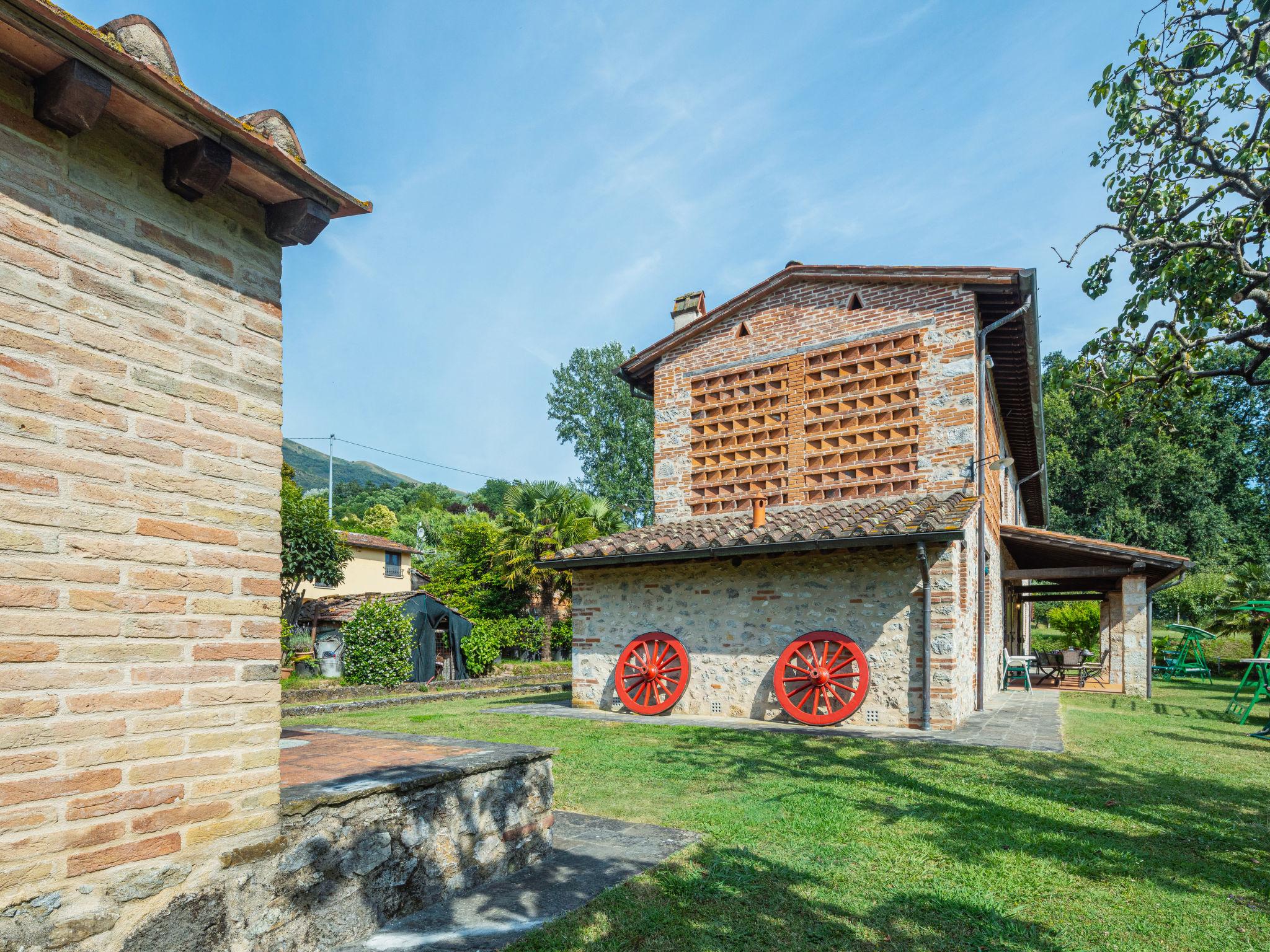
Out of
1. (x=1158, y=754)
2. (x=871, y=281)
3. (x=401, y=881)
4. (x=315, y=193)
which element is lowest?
(x=1158, y=754)

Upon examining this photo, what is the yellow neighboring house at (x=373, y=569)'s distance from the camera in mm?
28094

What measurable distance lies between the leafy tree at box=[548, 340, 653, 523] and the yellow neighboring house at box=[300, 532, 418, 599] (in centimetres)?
999

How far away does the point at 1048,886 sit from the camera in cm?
398

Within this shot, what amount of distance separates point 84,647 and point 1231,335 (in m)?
10.3

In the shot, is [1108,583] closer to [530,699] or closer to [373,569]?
[530,699]

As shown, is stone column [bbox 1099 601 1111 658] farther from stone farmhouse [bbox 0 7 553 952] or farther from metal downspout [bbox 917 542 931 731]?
stone farmhouse [bbox 0 7 553 952]

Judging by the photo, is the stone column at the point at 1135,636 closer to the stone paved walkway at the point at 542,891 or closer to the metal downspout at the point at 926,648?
the metal downspout at the point at 926,648

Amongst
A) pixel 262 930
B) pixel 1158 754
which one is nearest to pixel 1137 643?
pixel 1158 754

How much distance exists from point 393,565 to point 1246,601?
2756cm

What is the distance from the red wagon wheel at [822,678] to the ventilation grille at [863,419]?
2494 mm

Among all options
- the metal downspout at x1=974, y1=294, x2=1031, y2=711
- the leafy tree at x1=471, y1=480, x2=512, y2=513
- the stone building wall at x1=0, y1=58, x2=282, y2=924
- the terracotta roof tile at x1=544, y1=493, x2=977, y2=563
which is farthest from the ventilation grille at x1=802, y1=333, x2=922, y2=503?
the leafy tree at x1=471, y1=480, x2=512, y2=513

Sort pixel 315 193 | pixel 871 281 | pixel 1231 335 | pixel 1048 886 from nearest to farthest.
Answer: pixel 315 193 → pixel 1048 886 → pixel 1231 335 → pixel 871 281

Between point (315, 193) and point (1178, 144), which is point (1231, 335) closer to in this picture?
point (1178, 144)

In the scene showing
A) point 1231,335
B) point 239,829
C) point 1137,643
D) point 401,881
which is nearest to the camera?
point 239,829
